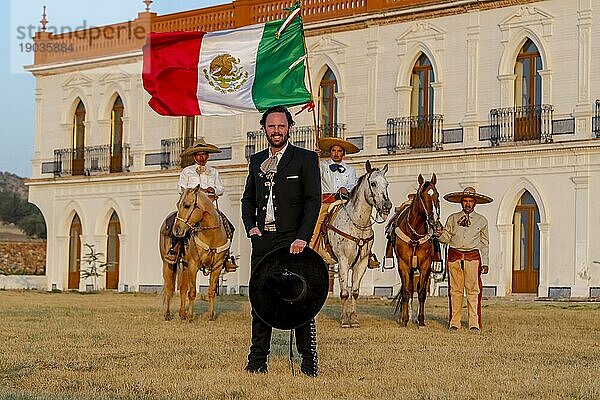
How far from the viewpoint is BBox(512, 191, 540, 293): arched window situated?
31.6m

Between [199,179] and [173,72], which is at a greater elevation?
[173,72]

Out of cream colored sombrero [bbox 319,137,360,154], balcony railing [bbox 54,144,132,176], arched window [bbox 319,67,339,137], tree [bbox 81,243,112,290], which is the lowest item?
tree [bbox 81,243,112,290]

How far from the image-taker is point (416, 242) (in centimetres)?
1733

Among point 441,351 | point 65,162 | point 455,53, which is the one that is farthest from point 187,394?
point 65,162

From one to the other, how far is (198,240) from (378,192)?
2.97 metres

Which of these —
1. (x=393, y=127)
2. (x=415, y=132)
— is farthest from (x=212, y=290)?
(x=393, y=127)

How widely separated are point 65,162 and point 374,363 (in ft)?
108

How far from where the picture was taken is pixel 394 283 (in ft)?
112

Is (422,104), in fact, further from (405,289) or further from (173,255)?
(405,289)

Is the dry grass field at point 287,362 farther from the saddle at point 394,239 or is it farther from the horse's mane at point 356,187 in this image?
the horse's mane at point 356,187

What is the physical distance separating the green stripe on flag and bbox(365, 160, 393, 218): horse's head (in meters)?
3.36

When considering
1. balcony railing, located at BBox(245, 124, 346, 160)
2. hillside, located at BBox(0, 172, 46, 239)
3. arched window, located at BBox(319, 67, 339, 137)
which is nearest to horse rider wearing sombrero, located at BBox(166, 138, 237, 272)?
balcony railing, located at BBox(245, 124, 346, 160)

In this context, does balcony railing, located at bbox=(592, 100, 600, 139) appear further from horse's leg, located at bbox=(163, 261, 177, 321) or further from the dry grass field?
horse's leg, located at bbox=(163, 261, 177, 321)

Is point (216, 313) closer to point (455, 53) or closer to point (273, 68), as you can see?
point (273, 68)
